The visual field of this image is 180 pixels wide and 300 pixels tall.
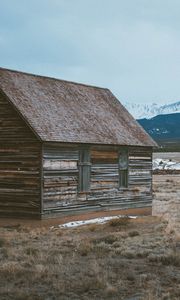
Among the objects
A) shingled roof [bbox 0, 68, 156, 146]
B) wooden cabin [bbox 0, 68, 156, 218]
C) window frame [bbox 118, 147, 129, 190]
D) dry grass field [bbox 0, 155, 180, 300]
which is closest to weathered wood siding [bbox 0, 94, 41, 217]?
wooden cabin [bbox 0, 68, 156, 218]

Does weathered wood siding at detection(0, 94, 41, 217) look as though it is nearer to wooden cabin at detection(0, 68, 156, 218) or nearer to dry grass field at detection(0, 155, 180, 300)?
wooden cabin at detection(0, 68, 156, 218)

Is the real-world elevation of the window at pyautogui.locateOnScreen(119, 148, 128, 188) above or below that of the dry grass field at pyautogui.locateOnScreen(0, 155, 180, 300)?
above

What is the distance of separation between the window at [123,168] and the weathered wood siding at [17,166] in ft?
16.1

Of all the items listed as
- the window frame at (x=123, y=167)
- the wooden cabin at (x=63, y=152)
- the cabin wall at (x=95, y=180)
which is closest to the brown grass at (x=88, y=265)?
the wooden cabin at (x=63, y=152)

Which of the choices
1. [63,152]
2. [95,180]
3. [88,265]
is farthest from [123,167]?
[88,265]

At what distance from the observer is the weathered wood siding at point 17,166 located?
18.3 m

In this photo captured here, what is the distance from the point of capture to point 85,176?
2019 cm

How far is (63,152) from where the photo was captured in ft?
63.0

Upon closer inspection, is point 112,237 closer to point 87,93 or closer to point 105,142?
point 105,142

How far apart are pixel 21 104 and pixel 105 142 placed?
146 inches

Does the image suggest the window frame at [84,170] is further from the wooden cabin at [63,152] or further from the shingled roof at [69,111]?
the shingled roof at [69,111]

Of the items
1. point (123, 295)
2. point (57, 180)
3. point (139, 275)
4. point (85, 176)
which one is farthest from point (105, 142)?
point (123, 295)

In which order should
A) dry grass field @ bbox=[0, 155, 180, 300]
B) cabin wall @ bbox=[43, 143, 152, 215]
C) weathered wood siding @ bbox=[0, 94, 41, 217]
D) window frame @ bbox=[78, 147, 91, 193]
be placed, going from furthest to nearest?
window frame @ bbox=[78, 147, 91, 193]
cabin wall @ bbox=[43, 143, 152, 215]
weathered wood siding @ bbox=[0, 94, 41, 217]
dry grass field @ bbox=[0, 155, 180, 300]

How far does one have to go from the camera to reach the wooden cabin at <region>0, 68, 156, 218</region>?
60.4 ft
